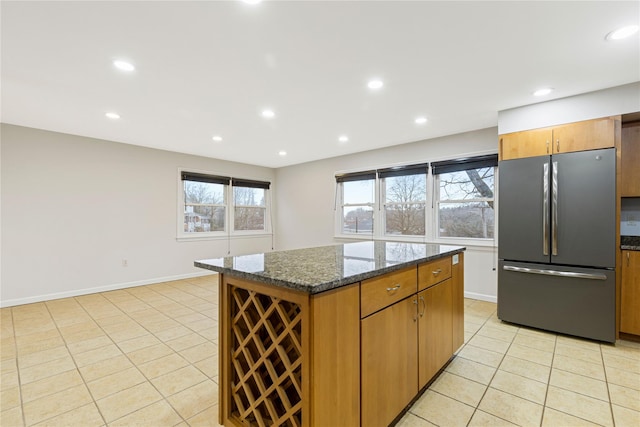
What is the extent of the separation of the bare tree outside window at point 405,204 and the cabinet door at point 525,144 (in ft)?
5.14

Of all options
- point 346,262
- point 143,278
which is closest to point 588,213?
point 346,262

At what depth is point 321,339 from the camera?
→ 1.21 metres

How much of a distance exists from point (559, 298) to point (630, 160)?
1.59m

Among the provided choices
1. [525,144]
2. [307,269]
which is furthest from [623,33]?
[307,269]

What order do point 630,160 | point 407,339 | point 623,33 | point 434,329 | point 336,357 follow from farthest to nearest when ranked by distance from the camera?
1. point 630,160
2. point 434,329
3. point 623,33
4. point 407,339
5. point 336,357

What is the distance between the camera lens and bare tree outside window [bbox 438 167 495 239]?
4.12 meters

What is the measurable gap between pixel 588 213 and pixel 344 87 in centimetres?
264

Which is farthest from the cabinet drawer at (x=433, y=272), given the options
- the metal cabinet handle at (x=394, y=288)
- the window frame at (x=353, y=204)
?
the window frame at (x=353, y=204)

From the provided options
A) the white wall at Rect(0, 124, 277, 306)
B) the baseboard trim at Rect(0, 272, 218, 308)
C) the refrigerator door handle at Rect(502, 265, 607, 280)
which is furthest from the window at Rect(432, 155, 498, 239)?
the baseboard trim at Rect(0, 272, 218, 308)

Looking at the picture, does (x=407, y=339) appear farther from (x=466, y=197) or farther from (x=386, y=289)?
(x=466, y=197)

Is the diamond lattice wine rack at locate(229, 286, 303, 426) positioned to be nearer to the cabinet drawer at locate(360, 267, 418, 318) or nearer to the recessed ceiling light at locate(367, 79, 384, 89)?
the cabinet drawer at locate(360, 267, 418, 318)

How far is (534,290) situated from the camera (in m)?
3.02

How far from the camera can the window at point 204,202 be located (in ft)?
18.4

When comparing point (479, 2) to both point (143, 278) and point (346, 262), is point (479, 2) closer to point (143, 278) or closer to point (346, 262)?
point (346, 262)
